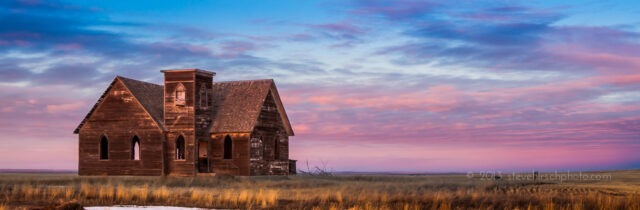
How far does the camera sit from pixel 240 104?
5312 cm

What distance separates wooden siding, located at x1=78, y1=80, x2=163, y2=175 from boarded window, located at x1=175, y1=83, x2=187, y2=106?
1.95m

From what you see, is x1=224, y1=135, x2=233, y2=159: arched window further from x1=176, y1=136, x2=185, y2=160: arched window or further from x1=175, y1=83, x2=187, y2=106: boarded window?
x1=175, y1=83, x2=187, y2=106: boarded window

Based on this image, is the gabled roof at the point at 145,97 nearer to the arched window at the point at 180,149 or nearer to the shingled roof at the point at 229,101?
the shingled roof at the point at 229,101

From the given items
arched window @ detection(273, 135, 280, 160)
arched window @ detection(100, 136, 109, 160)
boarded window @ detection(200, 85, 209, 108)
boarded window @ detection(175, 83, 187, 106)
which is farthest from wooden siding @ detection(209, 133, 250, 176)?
arched window @ detection(100, 136, 109, 160)

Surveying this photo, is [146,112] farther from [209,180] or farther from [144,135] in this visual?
[209,180]

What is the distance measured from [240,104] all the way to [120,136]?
25.0 feet

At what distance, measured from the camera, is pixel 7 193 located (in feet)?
106

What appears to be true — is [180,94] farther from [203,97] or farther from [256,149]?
[256,149]

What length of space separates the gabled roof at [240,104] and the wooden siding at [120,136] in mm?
3920

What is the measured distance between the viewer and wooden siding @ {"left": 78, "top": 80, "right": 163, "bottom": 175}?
51.8 meters

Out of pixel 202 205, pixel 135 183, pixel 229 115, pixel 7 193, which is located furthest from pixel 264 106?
pixel 202 205

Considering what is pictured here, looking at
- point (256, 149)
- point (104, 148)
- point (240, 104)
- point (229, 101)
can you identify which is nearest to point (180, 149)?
point (104, 148)

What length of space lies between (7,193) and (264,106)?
22432 mm

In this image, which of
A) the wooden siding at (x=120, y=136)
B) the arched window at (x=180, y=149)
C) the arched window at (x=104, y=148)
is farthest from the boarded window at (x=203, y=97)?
the arched window at (x=104, y=148)
